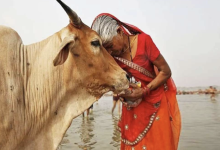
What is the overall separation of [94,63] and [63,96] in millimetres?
418

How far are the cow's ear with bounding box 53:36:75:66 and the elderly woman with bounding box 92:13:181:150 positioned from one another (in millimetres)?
529

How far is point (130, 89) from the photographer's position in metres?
2.32

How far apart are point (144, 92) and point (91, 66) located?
1.99ft

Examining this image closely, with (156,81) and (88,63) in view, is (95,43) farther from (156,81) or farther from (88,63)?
(156,81)

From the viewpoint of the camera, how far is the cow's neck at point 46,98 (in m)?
1.97

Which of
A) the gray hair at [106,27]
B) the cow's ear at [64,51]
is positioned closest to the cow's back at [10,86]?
the cow's ear at [64,51]

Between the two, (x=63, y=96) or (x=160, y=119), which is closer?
(x=63, y=96)

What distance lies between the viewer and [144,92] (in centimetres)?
232

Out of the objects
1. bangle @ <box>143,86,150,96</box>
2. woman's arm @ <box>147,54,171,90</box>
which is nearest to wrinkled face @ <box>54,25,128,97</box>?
bangle @ <box>143,86,150,96</box>

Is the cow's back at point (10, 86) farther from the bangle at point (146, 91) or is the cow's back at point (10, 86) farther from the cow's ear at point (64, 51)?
the bangle at point (146, 91)

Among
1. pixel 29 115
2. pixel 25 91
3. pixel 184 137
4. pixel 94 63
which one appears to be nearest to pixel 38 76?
pixel 25 91

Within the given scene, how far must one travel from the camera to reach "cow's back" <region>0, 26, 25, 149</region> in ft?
5.77

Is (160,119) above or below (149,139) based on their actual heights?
above

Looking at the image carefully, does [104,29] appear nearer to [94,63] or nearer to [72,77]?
[94,63]
